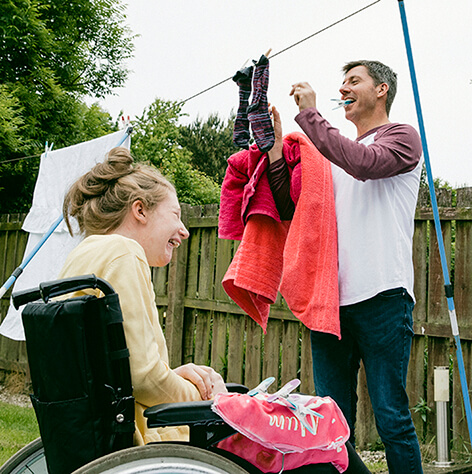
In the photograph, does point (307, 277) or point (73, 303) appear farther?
point (307, 277)

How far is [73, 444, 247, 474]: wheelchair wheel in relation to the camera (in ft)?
3.23

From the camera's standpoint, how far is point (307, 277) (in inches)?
71.4

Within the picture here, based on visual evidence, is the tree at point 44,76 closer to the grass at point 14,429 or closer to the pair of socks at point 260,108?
the grass at point 14,429

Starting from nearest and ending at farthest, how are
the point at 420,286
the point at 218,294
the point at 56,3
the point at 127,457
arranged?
the point at 127,457, the point at 420,286, the point at 218,294, the point at 56,3

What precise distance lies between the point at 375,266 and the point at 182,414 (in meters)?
0.83

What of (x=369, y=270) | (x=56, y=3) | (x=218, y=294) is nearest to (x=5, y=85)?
(x=56, y=3)

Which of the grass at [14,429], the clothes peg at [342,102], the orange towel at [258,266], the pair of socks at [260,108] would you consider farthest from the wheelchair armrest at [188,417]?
the grass at [14,429]

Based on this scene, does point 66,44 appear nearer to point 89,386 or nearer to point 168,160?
point 168,160

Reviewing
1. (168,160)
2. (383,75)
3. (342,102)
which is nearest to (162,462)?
(342,102)

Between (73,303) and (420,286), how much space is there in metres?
2.17

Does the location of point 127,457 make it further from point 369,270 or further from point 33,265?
point 33,265

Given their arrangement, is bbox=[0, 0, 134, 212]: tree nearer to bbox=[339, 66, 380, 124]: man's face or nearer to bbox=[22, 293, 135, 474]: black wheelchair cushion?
bbox=[339, 66, 380, 124]: man's face

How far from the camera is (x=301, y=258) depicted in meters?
1.82

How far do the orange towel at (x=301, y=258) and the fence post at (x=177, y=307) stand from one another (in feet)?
6.63
